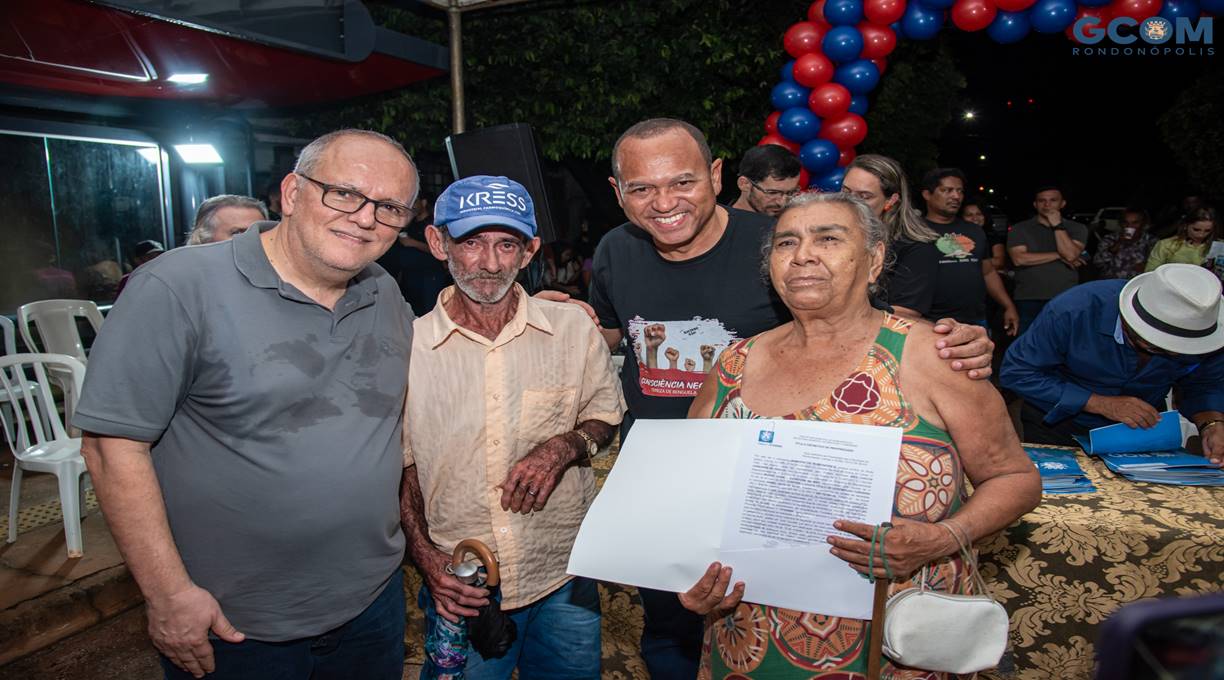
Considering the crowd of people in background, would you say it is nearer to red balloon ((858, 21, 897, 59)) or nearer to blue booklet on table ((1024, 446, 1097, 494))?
blue booklet on table ((1024, 446, 1097, 494))

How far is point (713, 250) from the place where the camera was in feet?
6.98

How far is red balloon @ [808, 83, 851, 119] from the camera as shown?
5691mm

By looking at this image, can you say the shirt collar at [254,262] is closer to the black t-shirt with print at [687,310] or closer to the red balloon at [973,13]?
the black t-shirt with print at [687,310]

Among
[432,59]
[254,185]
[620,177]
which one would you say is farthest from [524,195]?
[254,185]

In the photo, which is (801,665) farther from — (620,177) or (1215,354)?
(1215,354)

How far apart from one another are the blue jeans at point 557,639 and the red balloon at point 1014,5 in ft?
Answer: 18.5

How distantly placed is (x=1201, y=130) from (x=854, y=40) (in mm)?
6033

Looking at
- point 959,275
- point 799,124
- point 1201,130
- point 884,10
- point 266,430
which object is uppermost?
point 884,10

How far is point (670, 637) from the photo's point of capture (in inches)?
84.8

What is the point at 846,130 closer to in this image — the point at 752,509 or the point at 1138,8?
the point at 1138,8

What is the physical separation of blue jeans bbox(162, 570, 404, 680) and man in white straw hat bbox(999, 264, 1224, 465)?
8.16 feet

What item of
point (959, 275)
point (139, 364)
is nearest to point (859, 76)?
point (959, 275)

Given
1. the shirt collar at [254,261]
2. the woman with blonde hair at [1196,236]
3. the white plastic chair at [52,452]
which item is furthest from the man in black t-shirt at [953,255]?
the white plastic chair at [52,452]

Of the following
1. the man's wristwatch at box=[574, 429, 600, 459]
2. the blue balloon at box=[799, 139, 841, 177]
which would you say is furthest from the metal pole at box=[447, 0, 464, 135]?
the man's wristwatch at box=[574, 429, 600, 459]
